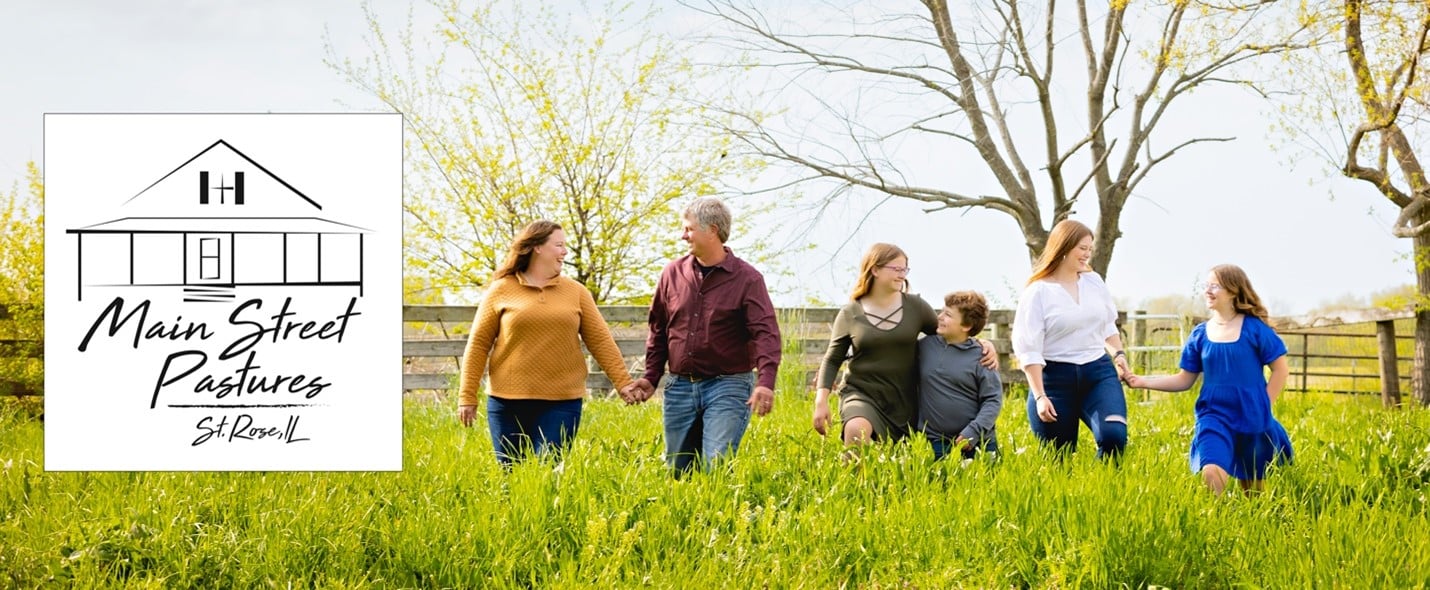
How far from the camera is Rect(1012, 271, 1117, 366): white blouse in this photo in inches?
228

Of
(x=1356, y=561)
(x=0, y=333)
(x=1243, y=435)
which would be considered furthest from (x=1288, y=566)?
(x=0, y=333)

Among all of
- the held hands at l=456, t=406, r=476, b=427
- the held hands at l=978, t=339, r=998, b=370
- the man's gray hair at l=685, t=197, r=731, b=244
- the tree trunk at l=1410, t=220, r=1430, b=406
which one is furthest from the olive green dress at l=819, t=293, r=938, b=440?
the tree trunk at l=1410, t=220, r=1430, b=406

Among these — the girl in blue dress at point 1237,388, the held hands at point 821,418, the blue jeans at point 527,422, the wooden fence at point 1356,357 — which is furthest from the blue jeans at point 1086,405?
the wooden fence at point 1356,357

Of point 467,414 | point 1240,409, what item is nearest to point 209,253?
point 467,414

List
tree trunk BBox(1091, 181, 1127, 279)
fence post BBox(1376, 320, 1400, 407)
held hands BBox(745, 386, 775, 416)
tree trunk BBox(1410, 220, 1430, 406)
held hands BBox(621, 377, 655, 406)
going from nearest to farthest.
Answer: held hands BBox(745, 386, 775, 416) → held hands BBox(621, 377, 655, 406) → tree trunk BBox(1410, 220, 1430, 406) → fence post BBox(1376, 320, 1400, 407) → tree trunk BBox(1091, 181, 1127, 279)

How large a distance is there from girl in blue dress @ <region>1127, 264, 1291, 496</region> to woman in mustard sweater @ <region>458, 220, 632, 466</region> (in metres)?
2.95

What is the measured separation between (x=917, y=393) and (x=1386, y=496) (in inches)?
92.9

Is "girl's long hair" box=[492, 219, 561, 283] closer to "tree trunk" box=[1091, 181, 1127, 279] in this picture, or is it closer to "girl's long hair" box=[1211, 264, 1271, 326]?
"girl's long hair" box=[1211, 264, 1271, 326]

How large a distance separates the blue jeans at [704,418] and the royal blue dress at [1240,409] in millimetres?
2249

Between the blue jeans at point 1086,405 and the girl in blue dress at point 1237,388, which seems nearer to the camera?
the girl in blue dress at point 1237,388

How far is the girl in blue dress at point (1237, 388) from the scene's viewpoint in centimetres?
547

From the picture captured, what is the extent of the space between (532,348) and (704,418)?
943 millimetres

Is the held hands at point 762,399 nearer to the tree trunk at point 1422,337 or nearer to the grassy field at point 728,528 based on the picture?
the grassy field at point 728,528

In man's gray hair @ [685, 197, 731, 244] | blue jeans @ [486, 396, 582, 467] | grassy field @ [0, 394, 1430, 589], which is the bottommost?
grassy field @ [0, 394, 1430, 589]
